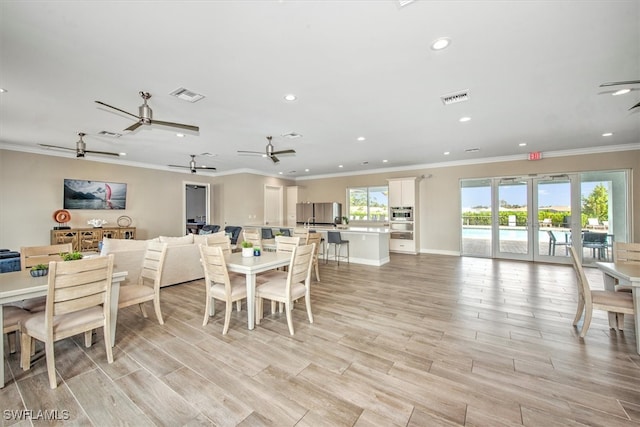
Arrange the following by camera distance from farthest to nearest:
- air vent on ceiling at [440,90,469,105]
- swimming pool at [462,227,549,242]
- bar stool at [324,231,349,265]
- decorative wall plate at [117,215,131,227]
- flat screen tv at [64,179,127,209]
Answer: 1. decorative wall plate at [117,215,131,227]
2. swimming pool at [462,227,549,242]
3. flat screen tv at [64,179,127,209]
4. bar stool at [324,231,349,265]
5. air vent on ceiling at [440,90,469,105]

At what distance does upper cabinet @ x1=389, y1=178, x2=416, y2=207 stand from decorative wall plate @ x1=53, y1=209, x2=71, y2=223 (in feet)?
29.2

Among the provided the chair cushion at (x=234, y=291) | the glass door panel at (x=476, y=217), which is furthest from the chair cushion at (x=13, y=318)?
the glass door panel at (x=476, y=217)

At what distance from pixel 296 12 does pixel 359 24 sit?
1.64 feet

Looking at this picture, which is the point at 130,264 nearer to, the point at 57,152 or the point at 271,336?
the point at 271,336

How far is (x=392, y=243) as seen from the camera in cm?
852

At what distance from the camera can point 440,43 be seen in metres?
2.22

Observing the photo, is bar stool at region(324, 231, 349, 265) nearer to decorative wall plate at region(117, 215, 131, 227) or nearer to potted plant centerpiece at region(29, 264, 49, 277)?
potted plant centerpiece at region(29, 264, 49, 277)

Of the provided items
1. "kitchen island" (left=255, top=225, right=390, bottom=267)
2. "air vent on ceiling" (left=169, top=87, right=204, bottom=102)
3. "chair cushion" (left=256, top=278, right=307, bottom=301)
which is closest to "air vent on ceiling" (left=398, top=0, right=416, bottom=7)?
"air vent on ceiling" (left=169, top=87, right=204, bottom=102)

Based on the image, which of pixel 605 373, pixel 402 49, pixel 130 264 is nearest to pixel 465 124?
pixel 402 49

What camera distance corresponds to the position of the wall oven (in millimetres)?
8219

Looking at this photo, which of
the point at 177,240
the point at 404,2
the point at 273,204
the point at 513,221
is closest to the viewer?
the point at 404,2

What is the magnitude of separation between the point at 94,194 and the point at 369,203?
836 centimetres

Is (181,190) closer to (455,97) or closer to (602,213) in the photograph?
(455,97)

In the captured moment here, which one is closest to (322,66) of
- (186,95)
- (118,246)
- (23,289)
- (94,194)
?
(186,95)
